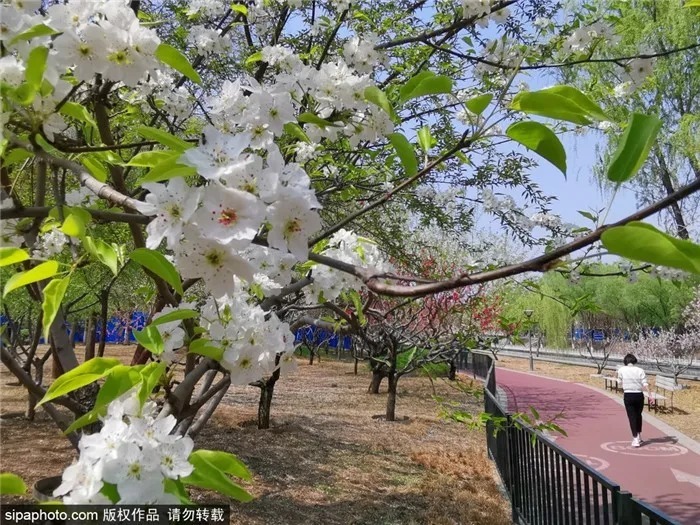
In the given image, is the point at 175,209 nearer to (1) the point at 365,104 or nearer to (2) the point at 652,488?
(1) the point at 365,104

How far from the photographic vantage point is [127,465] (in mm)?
763

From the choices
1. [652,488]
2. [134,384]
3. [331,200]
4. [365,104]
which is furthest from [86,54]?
[652,488]

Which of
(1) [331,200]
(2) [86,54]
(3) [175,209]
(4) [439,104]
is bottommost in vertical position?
(3) [175,209]

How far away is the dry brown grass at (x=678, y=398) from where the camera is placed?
9695 millimetres

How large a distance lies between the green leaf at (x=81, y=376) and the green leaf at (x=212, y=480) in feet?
0.61

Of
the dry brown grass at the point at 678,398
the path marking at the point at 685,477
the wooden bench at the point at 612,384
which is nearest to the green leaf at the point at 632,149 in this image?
the path marking at the point at 685,477

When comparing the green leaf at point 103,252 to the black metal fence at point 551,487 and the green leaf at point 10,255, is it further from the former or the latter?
the black metal fence at point 551,487

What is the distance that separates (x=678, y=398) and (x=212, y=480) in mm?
14204

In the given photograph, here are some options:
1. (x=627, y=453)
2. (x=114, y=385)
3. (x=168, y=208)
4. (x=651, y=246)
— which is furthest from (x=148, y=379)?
(x=627, y=453)

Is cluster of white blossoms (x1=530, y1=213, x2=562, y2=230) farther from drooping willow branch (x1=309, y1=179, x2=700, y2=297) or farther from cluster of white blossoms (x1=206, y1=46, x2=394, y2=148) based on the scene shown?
drooping willow branch (x1=309, y1=179, x2=700, y2=297)

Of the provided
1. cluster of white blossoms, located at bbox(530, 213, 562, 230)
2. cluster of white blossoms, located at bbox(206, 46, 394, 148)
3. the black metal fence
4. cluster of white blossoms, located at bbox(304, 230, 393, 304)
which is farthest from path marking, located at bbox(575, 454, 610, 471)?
cluster of white blossoms, located at bbox(206, 46, 394, 148)

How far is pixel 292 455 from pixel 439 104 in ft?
13.6

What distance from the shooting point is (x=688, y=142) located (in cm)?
1248

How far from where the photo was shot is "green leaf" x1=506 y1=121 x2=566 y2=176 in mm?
731
